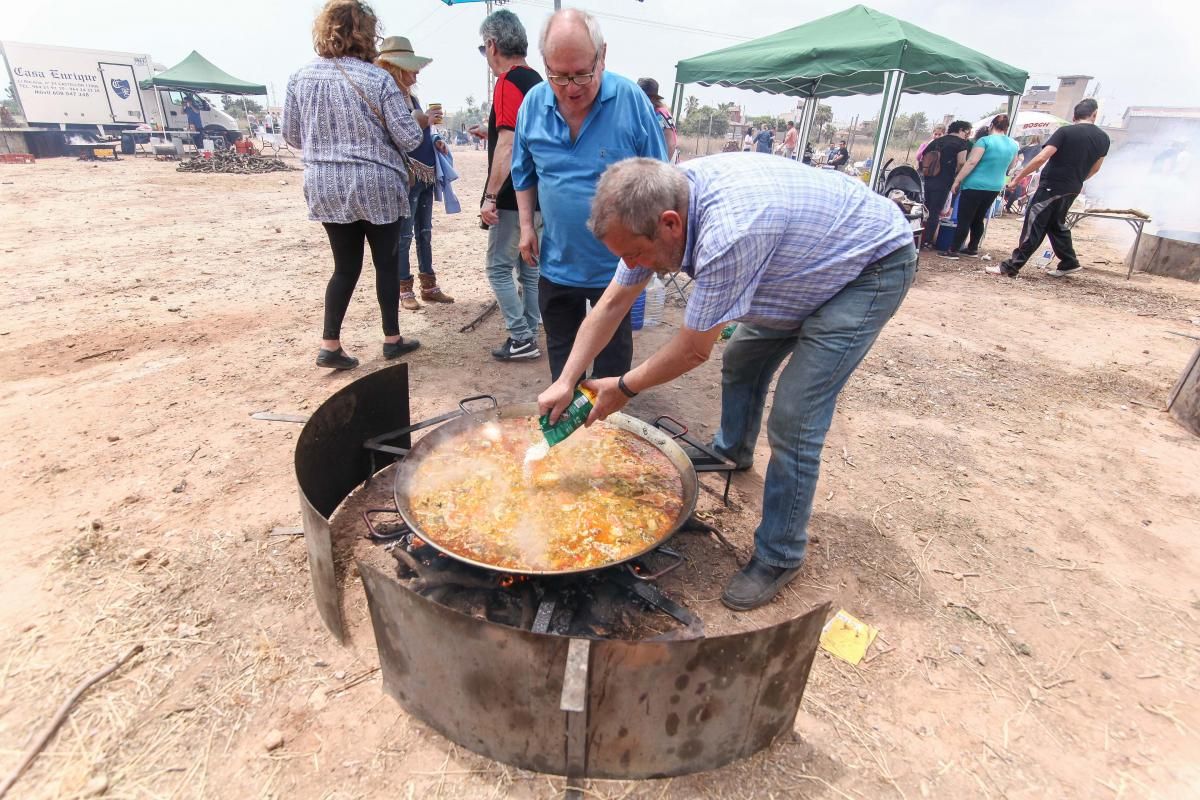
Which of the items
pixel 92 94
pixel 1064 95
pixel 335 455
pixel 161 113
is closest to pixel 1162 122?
pixel 1064 95

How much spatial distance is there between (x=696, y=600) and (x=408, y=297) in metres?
4.41

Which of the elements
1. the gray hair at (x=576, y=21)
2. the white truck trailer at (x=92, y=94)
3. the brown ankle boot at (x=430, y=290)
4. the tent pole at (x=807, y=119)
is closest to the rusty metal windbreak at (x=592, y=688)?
the gray hair at (x=576, y=21)

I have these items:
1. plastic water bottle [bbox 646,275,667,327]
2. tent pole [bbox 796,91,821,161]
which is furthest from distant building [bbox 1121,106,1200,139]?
plastic water bottle [bbox 646,275,667,327]

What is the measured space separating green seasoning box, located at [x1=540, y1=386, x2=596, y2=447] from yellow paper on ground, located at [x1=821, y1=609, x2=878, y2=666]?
128cm

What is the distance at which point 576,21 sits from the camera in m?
2.48

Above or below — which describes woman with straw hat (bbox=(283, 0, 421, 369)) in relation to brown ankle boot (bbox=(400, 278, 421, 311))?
above

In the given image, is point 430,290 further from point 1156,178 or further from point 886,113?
point 1156,178

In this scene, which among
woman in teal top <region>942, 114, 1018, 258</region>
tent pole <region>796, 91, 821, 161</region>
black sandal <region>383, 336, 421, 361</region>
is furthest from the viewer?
tent pole <region>796, 91, 821, 161</region>

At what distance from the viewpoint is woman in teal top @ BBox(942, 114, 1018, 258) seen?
8602 mm

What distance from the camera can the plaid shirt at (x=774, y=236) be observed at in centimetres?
179

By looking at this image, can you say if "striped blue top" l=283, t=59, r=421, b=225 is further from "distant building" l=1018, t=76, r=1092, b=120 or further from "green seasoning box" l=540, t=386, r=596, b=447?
"distant building" l=1018, t=76, r=1092, b=120

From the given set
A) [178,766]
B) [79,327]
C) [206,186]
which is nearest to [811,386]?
[178,766]

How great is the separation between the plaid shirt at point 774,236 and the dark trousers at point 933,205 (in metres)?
8.84

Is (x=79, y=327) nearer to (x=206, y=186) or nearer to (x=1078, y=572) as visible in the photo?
(x=1078, y=572)
